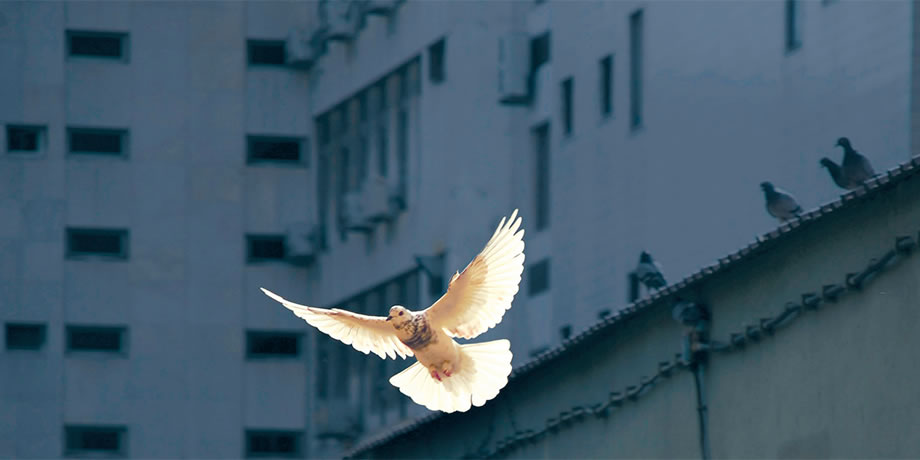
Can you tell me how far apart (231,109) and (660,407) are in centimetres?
4114

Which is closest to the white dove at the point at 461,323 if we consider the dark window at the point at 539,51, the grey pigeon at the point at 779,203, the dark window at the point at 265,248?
the grey pigeon at the point at 779,203

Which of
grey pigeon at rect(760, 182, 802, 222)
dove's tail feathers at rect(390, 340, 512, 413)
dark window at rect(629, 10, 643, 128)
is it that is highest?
dark window at rect(629, 10, 643, 128)

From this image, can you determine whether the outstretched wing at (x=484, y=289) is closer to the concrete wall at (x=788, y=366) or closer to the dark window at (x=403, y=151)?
the concrete wall at (x=788, y=366)

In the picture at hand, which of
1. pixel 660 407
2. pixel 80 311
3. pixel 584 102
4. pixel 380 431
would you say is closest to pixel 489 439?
pixel 660 407

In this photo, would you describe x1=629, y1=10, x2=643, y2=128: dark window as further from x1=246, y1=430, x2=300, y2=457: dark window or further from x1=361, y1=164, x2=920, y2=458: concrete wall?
x1=246, y1=430, x2=300, y2=457: dark window

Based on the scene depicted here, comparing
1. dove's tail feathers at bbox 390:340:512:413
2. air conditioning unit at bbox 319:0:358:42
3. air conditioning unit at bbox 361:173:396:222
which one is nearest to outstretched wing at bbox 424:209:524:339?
dove's tail feathers at bbox 390:340:512:413

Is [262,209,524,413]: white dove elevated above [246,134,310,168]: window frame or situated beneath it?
situated beneath

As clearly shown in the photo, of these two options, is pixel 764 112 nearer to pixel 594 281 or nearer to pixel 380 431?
pixel 594 281

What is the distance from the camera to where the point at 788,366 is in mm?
27031

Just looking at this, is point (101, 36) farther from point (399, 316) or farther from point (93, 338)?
point (399, 316)

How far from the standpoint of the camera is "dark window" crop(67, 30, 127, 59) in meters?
69.9

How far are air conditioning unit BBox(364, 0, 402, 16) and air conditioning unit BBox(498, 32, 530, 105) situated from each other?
738 cm

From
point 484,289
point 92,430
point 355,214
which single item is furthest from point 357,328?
point 92,430

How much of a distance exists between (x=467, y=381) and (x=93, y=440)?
5027 centimetres
